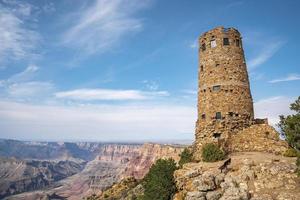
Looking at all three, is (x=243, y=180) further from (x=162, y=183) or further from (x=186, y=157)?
(x=186, y=157)

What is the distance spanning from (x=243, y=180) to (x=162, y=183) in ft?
30.2

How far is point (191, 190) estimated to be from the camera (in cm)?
3098

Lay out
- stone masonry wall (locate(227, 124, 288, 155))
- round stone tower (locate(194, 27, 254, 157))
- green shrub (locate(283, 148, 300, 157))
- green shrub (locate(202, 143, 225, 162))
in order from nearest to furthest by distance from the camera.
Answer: green shrub (locate(283, 148, 300, 157))
green shrub (locate(202, 143, 225, 162))
stone masonry wall (locate(227, 124, 288, 155))
round stone tower (locate(194, 27, 254, 157))

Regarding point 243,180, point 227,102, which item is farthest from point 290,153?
point 227,102

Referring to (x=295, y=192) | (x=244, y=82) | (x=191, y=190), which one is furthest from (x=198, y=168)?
(x=244, y=82)

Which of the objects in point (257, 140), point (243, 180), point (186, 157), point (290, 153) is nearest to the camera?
point (243, 180)

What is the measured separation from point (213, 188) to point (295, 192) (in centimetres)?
738

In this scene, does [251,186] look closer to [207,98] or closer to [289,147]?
[289,147]

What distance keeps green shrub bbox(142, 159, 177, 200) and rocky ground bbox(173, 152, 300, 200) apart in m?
Answer: 1.26

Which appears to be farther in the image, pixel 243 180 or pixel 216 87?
pixel 216 87

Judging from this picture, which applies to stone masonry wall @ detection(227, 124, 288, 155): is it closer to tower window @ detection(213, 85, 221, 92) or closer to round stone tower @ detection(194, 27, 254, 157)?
round stone tower @ detection(194, 27, 254, 157)

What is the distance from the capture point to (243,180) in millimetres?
30000

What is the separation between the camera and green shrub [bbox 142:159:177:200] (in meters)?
34.0

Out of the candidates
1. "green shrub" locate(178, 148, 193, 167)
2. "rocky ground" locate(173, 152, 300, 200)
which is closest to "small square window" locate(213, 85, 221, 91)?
"green shrub" locate(178, 148, 193, 167)
